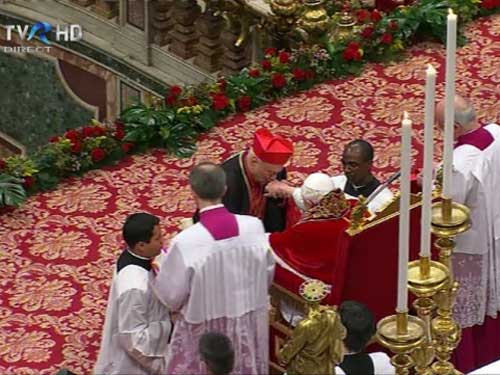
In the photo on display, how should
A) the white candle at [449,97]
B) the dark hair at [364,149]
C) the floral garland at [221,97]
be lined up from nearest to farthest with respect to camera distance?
the white candle at [449,97] → the dark hair at [364,149] → the floral garland at [221,97]

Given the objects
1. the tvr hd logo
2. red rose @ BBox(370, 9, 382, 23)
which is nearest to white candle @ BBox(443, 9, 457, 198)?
red rose @ BBox(370, 9, 382, 23)

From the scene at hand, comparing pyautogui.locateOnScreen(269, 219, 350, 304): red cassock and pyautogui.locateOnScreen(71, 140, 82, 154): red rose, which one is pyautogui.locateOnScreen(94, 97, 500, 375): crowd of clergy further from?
pyautogui.locateOnScreen(71, 140, 82, 154): red rose

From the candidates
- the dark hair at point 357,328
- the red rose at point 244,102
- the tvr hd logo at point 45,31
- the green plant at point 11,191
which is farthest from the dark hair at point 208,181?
the tvr hd logo at point 45,31

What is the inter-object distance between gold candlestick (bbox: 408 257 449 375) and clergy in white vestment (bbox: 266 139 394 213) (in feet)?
6.30

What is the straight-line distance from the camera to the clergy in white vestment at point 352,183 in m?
5.20

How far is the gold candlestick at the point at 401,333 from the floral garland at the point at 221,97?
408cm

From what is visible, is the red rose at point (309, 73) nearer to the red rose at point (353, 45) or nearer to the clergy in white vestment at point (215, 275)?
the red rose at point (353, 45)

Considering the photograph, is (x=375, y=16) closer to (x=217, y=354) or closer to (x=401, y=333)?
(x=217, y=354)

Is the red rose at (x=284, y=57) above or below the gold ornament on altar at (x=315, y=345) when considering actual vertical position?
above

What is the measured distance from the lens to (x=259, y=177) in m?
→ 5.48

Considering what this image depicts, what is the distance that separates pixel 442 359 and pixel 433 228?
310 mm

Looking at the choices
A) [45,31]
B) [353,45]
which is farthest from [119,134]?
[45,31]

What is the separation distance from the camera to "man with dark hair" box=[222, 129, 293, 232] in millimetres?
5348

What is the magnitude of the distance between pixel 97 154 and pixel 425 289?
4374 mm
